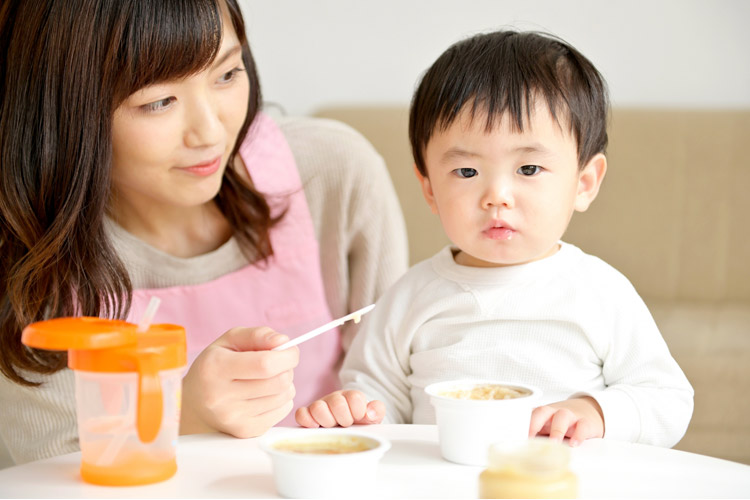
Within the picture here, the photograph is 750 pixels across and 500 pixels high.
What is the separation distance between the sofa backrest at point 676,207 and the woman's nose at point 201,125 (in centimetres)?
144

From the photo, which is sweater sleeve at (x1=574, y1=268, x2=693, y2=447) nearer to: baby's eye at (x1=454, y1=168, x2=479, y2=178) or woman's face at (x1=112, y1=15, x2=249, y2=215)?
baby's eye at (x1=454, y1=168, x2=479, y2=178)

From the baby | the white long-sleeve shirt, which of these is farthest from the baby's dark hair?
the white long-sleeve shirt

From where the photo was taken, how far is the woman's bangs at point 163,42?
4.09ft

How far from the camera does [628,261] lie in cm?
251

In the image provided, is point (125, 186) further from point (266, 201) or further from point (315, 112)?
point (315, 112)

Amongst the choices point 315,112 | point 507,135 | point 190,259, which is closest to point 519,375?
point 507,135

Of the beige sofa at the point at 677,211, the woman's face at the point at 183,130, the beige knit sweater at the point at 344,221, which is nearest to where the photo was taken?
the woman's face at the point at 183,130

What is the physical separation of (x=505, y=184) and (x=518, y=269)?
0.46ft

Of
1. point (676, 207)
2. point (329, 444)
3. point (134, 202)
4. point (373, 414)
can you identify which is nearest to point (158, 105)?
point (134, 202)

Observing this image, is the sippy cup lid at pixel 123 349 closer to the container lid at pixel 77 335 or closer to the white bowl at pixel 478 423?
the container lid at pixel 77 335

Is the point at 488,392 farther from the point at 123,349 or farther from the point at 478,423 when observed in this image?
the point at 123,349

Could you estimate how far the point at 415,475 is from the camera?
0.87 metres

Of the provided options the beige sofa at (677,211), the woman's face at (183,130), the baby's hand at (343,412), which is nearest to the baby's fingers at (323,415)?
the baby's hand at (343,412)

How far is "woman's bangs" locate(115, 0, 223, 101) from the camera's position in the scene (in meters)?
1.25
